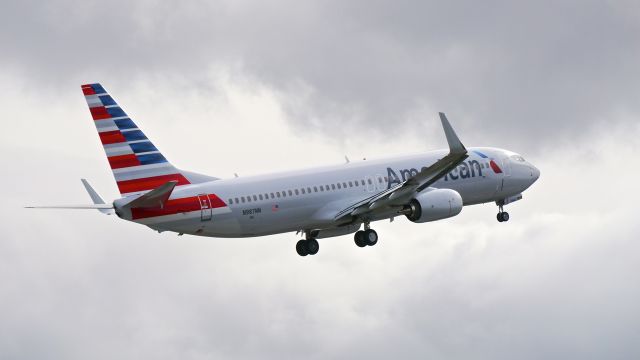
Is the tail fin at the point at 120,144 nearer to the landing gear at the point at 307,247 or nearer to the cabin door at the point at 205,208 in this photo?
the cabin door at the point at 205,208

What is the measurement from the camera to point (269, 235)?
3713 inches

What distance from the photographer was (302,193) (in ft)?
309

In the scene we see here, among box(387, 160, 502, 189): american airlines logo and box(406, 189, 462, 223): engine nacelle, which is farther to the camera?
box(387, 160, 502, 189): american airlines logo

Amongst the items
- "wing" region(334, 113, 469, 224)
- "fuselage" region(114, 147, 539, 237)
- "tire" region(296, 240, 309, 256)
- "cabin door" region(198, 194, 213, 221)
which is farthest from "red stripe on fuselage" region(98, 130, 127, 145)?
"tire" region(296, 240, 309, 256)

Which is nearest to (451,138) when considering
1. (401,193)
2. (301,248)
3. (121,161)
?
(401,193)

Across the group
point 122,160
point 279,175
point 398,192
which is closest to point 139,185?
point 122,160

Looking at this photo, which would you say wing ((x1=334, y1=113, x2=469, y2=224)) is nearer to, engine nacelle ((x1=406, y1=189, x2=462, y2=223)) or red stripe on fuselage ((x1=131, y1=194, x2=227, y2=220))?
engine nacelle ((x1=406, y1=189, x2=462, y2=223))

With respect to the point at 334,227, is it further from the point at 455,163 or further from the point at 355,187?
the point at 455,163

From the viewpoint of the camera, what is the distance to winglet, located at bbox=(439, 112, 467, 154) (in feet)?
289

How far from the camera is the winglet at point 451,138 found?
3465 inches

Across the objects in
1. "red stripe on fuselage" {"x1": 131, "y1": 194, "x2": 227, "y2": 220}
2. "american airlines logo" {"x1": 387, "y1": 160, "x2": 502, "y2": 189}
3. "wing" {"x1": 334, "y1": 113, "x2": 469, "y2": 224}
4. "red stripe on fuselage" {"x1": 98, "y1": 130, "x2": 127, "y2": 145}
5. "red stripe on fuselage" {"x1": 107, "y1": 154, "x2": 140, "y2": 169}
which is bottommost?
"red stripe on fuselage" {"x1": 131, "y1": 194, "x2": 227, "y2": 220}

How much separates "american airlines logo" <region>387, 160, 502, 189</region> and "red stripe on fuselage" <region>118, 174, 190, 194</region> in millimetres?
13781

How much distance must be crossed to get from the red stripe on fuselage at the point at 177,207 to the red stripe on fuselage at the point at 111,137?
423cm

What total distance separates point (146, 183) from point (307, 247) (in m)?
13.7
